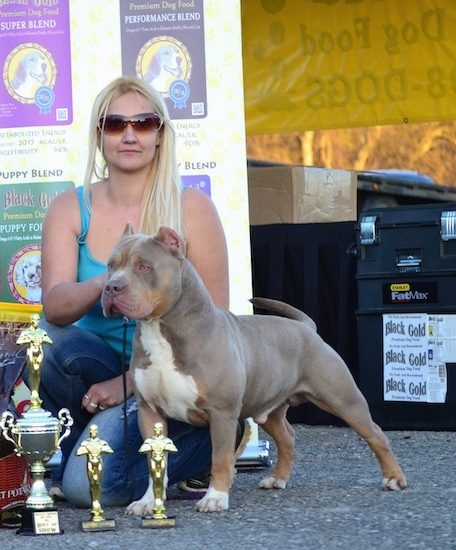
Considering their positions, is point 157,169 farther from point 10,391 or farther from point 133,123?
point 10,391

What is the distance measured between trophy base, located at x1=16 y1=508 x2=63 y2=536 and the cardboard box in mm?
4293

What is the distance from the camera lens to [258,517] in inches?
176

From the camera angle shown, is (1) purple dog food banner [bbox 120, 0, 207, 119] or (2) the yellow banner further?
(2) the yellow banner

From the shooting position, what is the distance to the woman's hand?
5.02 metres

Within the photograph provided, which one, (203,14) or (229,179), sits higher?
(203,14)

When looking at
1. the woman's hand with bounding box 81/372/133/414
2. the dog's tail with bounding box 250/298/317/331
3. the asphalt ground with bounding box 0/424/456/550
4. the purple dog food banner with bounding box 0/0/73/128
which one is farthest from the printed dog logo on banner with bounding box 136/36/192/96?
the asphalt ground with bounding box 0/424/456/550

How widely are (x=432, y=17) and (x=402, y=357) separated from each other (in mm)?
2927

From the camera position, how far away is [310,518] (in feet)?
14.6

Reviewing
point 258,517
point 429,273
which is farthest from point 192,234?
point 429,273

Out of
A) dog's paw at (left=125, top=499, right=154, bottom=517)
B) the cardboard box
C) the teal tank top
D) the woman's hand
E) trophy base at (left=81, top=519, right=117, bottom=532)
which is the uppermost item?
the cardboard box

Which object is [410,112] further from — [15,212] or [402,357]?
[15,212]

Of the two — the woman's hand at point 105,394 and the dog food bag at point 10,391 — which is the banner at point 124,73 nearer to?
the woman's hand at point 105,394

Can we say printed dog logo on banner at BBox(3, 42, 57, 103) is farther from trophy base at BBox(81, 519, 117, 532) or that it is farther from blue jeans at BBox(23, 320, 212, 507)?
trophy base at BBox(81, 519, 117, 532)

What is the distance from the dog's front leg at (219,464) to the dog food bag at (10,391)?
26.4 inches
